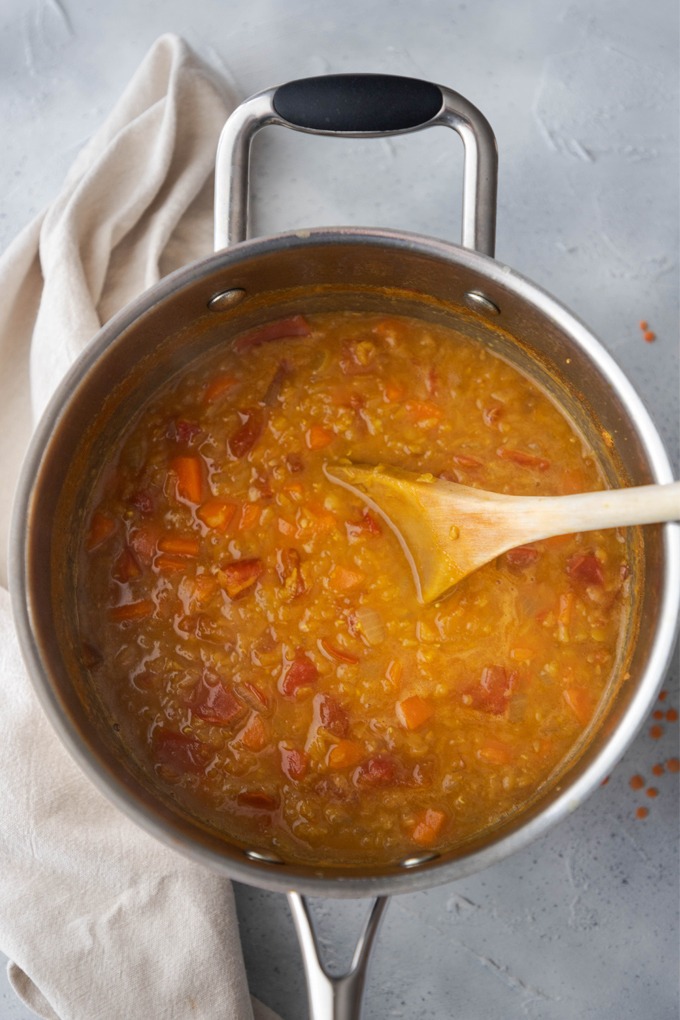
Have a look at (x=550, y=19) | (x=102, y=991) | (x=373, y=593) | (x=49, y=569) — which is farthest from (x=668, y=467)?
(x=102, y=991)

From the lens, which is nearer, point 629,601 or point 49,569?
Answer: point 49,569

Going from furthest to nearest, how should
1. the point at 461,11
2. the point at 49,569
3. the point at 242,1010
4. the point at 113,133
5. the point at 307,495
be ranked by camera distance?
the point at 461,11, the point at 113,133, the point at 242,1010, the point at 307,495, the point at 49,569

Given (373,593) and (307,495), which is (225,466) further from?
(373,593)

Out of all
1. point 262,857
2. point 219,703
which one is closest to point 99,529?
point 219,703

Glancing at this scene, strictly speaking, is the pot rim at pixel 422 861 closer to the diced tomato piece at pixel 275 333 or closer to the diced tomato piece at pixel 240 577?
the diced tomato piece at pixel 275 333

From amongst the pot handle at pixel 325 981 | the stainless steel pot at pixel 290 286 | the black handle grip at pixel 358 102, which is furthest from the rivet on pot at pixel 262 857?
the black handle grip at pixel 358 102

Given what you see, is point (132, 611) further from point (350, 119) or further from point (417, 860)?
point (350, 119)

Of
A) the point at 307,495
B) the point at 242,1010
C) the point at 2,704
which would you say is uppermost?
the point at 307,495
